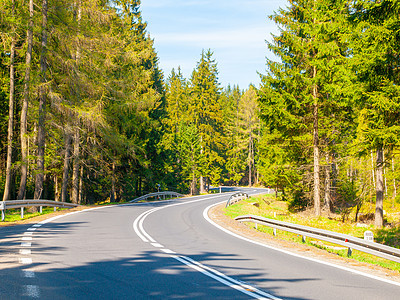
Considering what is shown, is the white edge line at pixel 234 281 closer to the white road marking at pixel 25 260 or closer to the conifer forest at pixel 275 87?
the white road marking at pixel 25 260

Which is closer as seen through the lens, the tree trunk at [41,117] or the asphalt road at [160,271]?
the asphalt road at [160,271]

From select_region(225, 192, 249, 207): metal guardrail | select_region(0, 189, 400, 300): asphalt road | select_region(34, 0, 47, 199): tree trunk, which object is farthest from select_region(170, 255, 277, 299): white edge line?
select_region(225, 192, 249, 207): metal guardrail

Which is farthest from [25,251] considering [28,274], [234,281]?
[234,281]

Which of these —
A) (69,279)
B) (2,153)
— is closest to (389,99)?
(69,279)

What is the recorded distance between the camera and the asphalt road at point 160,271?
19.0 ft

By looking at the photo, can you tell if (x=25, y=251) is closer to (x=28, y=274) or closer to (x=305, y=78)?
(x=28, y=274)

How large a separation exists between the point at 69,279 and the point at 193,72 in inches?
2388

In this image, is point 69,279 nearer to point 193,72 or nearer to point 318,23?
point 318,23

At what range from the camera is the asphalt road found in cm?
578

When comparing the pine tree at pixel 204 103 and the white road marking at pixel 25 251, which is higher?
the pine tree at pixel 204 103

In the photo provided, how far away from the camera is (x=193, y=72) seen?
64938 millimetres

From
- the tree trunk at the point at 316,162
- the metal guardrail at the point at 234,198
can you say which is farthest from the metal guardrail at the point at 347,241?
the metal guardrail at the point at 234,198

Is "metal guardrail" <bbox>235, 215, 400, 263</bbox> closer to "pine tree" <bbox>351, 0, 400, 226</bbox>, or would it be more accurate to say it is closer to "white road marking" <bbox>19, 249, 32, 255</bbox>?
"pine tree" <bbox>351, 0, 400, 226</bbox>

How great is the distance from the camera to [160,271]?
23.9 feet
